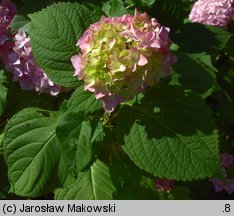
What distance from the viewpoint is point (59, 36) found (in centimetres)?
162

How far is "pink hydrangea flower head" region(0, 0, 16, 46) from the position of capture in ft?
6.31

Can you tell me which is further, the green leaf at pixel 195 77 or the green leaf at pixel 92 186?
the green leaf at pixel 92 186

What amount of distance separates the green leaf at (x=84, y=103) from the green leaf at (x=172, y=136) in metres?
0.08

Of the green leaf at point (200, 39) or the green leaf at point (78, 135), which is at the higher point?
the green leaf at point (200, 39)

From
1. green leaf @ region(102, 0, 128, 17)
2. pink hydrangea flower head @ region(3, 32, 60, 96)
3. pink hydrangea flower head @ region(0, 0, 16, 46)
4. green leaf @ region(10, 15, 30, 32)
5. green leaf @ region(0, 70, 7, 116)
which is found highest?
green leaf @ region(102, 0, 128, 17)

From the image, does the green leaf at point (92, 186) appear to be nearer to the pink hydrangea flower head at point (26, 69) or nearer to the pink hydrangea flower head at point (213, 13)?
the pink hydrangea flower head at point (26, 69)

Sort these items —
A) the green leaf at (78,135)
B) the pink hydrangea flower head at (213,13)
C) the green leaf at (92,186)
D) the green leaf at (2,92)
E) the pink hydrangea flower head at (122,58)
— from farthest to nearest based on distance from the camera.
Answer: the pink hydrangea flower head at (213,13), the green leaf at (2,92), the green leaf at (92,186), the green leaf at (78,135), the pink hydrangea flower head at (122,58)

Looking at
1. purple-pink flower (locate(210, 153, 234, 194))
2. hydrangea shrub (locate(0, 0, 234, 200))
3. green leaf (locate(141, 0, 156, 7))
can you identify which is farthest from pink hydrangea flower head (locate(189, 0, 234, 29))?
purple-pink flower (locate(210, 153, 234, 194))

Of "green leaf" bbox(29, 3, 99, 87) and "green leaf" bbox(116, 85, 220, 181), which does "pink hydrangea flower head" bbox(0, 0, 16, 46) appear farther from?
"green leaf" bbox(116, 85, 220, 181)

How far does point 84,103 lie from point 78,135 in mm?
97

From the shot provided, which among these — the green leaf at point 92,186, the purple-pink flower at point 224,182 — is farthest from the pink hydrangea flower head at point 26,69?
the purple-pink flower at point 224,182

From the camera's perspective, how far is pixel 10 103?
2.00 m

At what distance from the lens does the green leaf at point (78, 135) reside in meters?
1.51

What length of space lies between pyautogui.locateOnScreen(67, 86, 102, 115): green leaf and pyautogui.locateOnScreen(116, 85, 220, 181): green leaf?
0.08 metres
